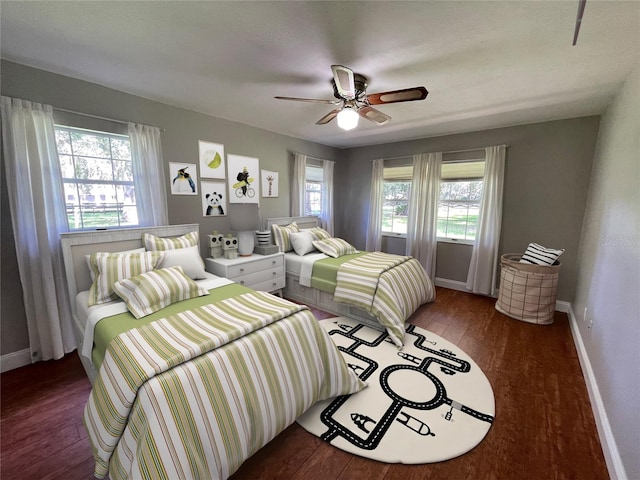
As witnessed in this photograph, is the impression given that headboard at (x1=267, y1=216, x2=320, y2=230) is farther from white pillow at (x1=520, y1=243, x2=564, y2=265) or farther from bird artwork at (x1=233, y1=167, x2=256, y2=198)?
white pillow at (x1=520, y1=243, x2=564, y2=265)

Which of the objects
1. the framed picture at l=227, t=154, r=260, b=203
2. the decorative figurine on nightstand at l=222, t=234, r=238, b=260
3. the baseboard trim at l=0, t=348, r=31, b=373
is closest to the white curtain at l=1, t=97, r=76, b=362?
the baseboard trim at l=0, t=348, r=31, b=373

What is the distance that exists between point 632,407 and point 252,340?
6.49 ft

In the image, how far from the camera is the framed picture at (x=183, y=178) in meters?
2.96

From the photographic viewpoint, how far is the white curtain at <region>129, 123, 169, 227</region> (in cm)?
264

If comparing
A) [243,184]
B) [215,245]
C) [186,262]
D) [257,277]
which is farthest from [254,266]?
[243,184]

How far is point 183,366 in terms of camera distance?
4.13ft

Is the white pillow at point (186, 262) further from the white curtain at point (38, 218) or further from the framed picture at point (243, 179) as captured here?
the framed picture at point (243, 179)

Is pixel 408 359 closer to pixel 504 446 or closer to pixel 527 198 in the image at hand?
pixel 504 446

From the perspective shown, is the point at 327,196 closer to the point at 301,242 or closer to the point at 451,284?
the point at 301,242

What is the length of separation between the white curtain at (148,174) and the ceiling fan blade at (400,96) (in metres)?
2.23

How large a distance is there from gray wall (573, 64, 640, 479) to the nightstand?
3.05m

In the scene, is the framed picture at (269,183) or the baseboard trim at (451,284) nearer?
the framed picture at (269,183)

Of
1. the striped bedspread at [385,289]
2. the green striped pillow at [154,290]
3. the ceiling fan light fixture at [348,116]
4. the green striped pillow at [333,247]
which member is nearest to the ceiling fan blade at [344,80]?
the ceiling fan light fixture at [348,116]

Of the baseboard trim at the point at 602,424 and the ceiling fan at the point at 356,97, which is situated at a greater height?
the ceiling fan at the point at 356,97
